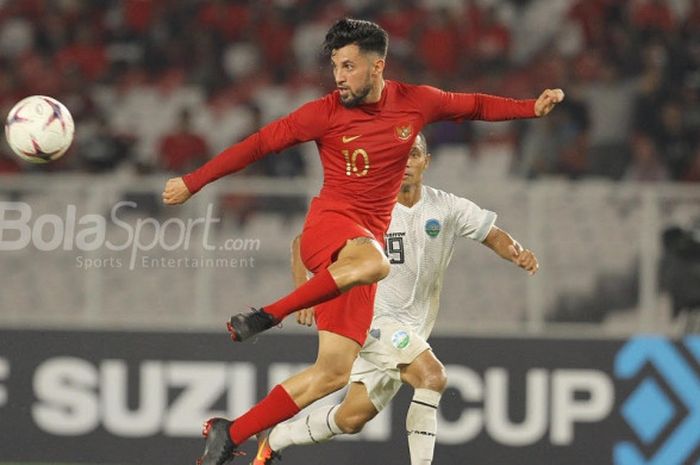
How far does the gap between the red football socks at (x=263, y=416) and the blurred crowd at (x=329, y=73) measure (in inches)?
204

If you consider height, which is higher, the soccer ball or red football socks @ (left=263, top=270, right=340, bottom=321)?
the soccer ball

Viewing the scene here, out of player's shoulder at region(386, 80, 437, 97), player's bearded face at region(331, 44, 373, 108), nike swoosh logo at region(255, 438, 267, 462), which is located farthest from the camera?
nike swoosh logo at region(255, 438, 267, 462)

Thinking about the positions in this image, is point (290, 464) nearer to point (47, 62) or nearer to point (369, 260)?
point (369, 260)

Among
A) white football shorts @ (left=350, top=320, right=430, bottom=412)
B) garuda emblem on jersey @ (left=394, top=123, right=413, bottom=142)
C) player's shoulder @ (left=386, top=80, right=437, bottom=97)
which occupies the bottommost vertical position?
white football shorts @ (left=350, top=320, right=430, bottom=412)

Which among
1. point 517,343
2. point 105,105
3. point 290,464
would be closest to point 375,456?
point 290,464

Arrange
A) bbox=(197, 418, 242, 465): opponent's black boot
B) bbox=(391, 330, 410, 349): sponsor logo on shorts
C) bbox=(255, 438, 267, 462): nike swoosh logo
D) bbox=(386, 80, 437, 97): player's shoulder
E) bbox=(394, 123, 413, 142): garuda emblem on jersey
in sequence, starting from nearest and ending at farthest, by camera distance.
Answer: bbox=(197, 418, 242, 465): opponent's black boot, bbox=(394, 123, 413, 142): garuda emblem on jersey, bbox=(386, 80, 437, 97): player's shoulder, bbox=(391, 330, 410, 349): sponsor logo on shorts, bbox=(255, 438, 267, 462): nike swoosh logo

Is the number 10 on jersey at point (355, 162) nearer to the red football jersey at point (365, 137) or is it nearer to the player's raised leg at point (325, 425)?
the red football jersey at point (365, 137)

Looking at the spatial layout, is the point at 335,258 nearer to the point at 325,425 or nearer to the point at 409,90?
the point at 409,90

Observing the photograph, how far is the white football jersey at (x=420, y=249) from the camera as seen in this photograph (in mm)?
7438

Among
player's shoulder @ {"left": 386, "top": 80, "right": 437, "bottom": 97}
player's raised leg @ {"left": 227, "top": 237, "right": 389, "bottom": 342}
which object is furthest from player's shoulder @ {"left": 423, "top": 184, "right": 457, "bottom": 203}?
player's raised leg @ {"left": 227, "top": 237, "right": 389, "bottom": 342}

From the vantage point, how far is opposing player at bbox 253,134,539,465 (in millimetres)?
7098

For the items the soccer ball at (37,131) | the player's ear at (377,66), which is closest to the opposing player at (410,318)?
the player's ear at (377,66)

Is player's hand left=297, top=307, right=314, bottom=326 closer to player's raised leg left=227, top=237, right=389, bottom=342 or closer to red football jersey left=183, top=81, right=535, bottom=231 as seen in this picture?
red football jersey left=183, top=81, right=535, bottom=231

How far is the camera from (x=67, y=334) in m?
9.06
